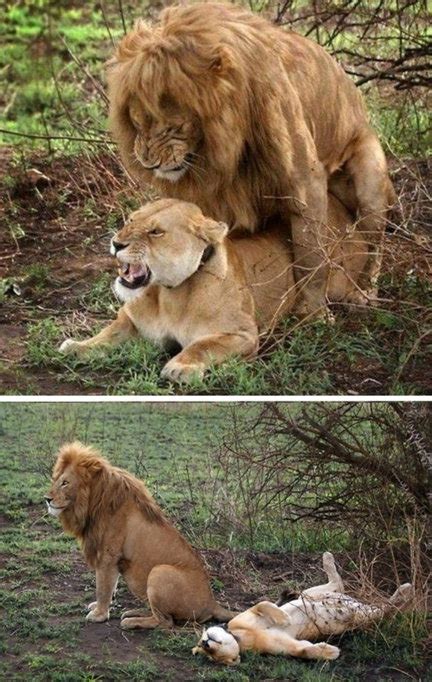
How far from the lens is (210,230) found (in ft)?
10.4

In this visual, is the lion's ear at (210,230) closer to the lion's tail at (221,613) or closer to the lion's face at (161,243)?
the lion's face at (161,243)

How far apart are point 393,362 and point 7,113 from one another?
999mm

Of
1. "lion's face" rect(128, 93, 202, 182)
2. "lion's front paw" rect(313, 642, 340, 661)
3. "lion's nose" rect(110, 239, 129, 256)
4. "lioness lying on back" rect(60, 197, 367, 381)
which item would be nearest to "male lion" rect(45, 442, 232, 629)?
"lion's front paw" rect(313, 642, 340, 661)

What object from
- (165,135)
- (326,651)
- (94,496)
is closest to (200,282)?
(165,135)

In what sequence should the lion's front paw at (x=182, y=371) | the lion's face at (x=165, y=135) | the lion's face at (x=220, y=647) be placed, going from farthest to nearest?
the lion's face at (x=220, y=647) → the lion's front paw at (x=182, y=371) → the lion's face at (x=165, y=135)

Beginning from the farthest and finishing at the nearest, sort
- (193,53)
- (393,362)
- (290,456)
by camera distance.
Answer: (290,456) < (393,362) < (193,53)

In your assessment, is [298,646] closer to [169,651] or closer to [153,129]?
[169,651]

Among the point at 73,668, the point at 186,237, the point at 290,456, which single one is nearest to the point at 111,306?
the point at 186,237

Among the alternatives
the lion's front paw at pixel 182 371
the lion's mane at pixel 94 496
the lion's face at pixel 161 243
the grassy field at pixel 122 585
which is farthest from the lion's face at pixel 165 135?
the lion's mane at pixel 94 496

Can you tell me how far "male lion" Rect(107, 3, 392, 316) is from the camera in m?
3.00

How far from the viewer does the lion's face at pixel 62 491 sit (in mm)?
3324

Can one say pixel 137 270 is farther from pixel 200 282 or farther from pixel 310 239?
pixel 310 239

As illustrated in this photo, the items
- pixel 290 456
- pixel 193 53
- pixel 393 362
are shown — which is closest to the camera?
pixel 193 53

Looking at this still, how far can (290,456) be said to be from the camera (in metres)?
3.42
